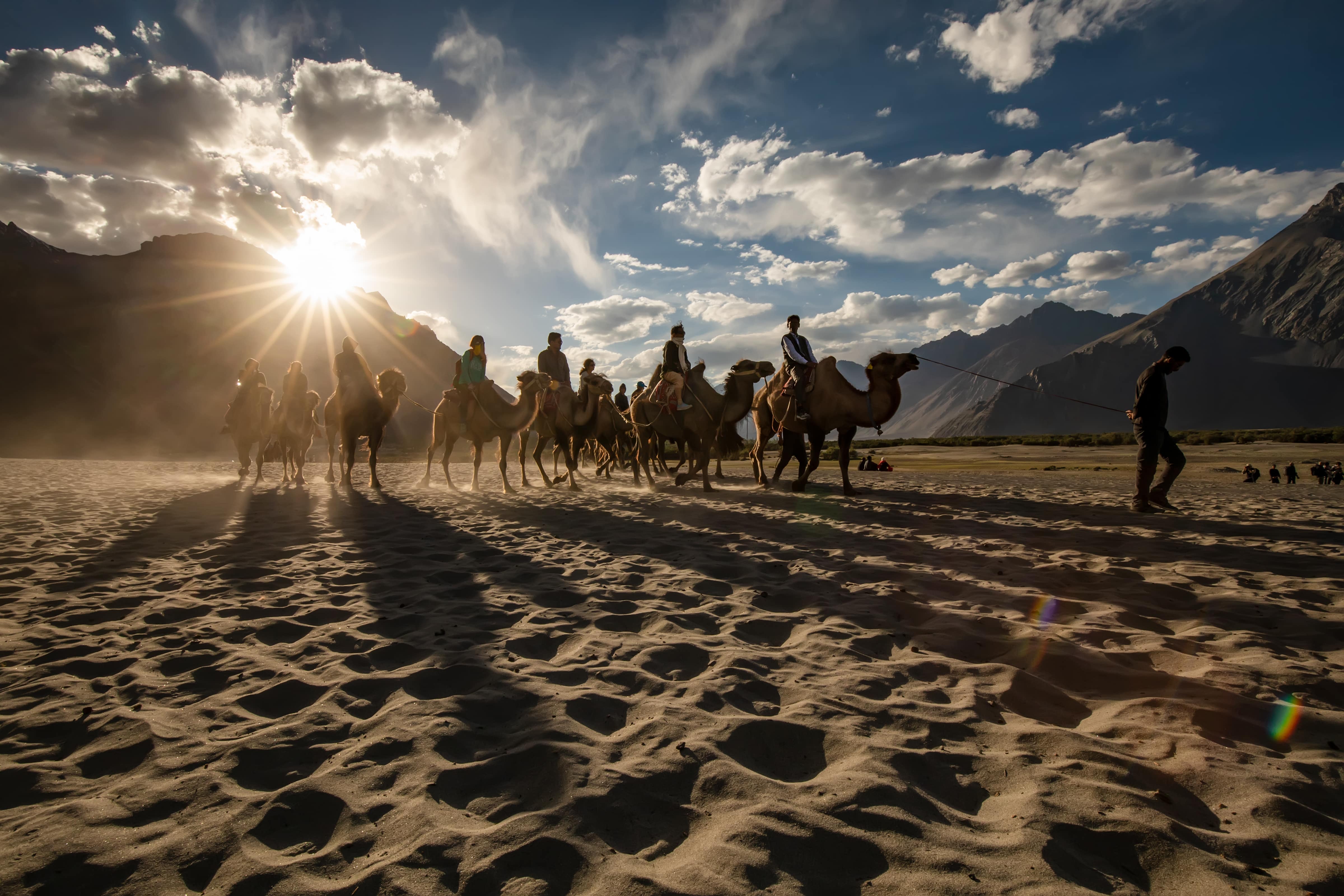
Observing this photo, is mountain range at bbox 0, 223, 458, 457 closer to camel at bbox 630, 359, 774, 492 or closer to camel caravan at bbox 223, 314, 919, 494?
camel caravan at bbox 223, 314, 919, 494

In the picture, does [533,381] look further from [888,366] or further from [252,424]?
[252,424]

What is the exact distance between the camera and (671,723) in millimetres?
2738

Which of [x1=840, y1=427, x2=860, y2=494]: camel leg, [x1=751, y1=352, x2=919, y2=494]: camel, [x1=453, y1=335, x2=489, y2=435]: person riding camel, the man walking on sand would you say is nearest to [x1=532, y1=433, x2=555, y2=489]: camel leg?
[x1=453, y1=335, x2=489, y2=435]: person riding camel

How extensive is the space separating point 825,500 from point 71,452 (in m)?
79.6

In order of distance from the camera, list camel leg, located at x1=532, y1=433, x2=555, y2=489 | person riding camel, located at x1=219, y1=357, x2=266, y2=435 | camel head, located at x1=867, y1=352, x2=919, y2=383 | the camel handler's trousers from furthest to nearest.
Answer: person riding camel, located at x1=219, y1=357, x2=266, y2=435 < camel leg, located at x1=532, y1=433, x2=555, y2=489 < camel head, located at x1=867, y1=352, x2=919, y2=383 < the camel handler's trousers

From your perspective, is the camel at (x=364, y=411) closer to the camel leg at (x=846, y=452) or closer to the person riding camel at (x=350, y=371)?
the person riding camel at (x=350, y=371)

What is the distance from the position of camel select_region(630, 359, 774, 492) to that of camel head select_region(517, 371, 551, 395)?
2293 millimetres

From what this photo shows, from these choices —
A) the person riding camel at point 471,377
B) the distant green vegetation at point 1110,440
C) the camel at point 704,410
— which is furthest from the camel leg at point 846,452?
the distant green vegetation at point 1110,440

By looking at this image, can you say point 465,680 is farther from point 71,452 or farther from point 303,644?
point 71,452

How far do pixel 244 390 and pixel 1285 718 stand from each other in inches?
815

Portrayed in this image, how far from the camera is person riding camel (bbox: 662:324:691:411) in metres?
12.9

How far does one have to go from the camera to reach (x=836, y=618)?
14.1ft

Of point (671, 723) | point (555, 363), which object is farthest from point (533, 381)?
point (671, 723)

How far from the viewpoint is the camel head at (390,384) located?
44.5 feet
